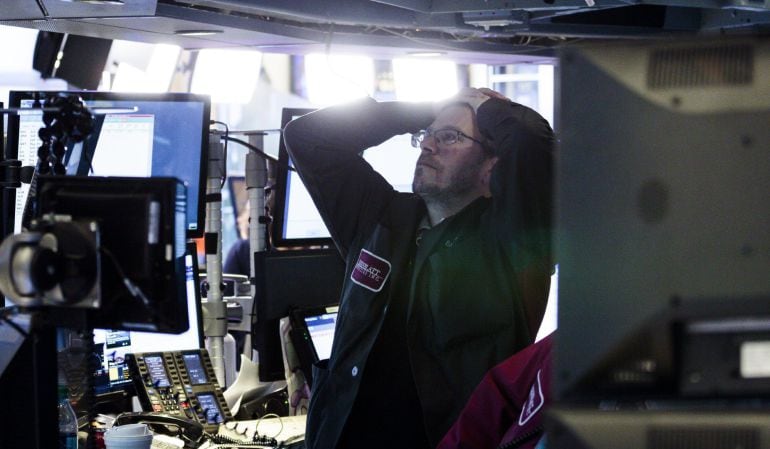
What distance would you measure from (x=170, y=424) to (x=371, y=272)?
2.17 ft

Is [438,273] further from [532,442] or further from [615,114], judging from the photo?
[615,114]

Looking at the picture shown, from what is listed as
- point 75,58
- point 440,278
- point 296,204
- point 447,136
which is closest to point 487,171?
point 447,136

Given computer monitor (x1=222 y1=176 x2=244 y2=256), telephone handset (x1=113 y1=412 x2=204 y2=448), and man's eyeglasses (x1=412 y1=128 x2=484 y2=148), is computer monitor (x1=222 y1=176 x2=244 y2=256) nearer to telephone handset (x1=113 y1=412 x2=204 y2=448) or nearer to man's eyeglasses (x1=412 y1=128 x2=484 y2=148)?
man's eyeglasses (x1=412 y1=128 x2=484 y2=148)

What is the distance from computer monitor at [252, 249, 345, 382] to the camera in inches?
124

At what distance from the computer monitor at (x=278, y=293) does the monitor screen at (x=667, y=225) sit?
6.77 ft

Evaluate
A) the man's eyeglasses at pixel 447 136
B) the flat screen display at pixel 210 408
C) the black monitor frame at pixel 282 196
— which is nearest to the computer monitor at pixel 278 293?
the black monitor frame at pixel 282 196

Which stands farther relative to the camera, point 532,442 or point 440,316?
point 440,316

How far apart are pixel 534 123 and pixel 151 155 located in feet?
3.45

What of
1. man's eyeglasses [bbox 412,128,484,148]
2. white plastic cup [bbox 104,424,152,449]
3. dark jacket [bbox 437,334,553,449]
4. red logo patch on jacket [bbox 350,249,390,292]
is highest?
man's eyeglasses [bbox 412,128,484,148]

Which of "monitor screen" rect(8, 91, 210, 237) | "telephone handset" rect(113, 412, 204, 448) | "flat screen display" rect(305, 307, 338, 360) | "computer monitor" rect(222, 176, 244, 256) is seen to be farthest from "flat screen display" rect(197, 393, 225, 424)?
"computer monitor" rect(222, 176, 244, 256)

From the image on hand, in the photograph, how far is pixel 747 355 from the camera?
113 centimetres

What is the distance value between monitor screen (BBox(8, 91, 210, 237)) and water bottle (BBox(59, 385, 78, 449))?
766 millimetres

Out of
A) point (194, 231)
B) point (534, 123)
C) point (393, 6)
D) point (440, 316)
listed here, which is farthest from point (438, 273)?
point (393, 6)

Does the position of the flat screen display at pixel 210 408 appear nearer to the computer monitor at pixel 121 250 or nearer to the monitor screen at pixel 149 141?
the monitor screen at pixel 149 141
